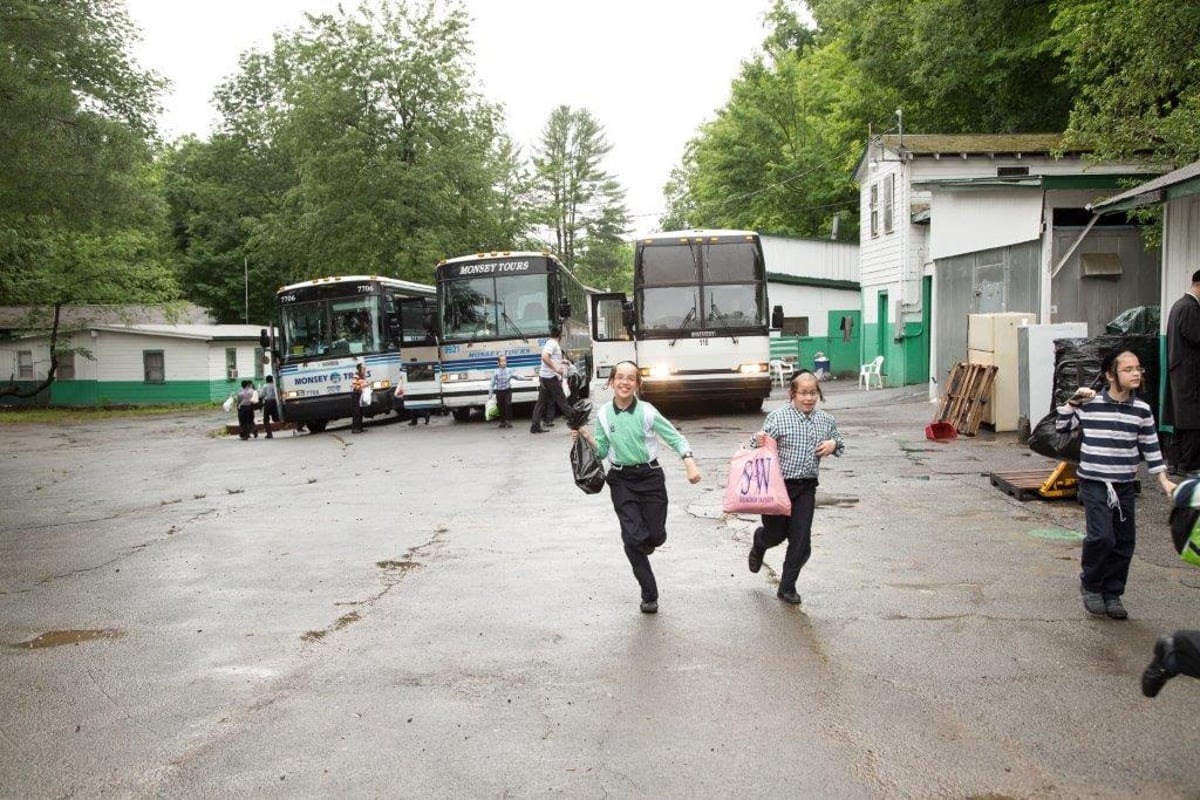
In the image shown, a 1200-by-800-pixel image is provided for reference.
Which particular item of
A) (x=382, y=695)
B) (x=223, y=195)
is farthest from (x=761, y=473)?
(x=223, y=195)

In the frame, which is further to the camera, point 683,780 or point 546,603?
point 546,603

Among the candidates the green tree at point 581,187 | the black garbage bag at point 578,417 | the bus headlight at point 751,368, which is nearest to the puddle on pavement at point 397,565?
the black garbage bag at point 578,417

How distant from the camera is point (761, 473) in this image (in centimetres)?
695

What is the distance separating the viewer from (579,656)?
604cm

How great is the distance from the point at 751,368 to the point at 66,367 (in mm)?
35171

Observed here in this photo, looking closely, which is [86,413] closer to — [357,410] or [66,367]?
[66,367]

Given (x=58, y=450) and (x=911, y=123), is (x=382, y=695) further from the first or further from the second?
(x=911, y=123)

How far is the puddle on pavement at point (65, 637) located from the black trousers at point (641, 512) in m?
3.27

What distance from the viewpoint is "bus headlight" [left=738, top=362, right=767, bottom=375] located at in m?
20.4

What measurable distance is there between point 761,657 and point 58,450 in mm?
22038

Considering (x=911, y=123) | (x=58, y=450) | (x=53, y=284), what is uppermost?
(x=911, y=123)

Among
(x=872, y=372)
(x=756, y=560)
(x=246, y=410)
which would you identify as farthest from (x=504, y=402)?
(x=756, y=560)

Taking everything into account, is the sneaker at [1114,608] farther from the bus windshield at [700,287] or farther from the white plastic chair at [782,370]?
the white plastic chair at [782,370]

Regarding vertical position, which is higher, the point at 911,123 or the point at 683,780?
the point at 911,123
